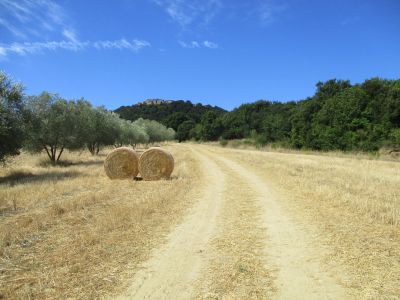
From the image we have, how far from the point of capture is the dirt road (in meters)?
5.30

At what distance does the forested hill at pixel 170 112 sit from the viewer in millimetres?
146625

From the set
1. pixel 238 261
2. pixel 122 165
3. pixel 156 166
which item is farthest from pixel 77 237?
pixel 122 165

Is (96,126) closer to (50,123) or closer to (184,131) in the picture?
(50,123)

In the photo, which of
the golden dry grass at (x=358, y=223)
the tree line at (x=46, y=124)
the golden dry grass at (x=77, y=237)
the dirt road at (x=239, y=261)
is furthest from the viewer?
the tree line at (x=46, y=124)

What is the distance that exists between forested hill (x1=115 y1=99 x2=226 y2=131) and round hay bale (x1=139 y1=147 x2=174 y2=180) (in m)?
117

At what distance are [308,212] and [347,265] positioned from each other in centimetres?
401

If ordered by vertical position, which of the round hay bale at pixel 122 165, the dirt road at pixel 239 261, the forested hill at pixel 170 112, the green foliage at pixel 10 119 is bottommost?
the dirt road at pixel 239 261

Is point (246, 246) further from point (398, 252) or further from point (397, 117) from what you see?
point (397, 117)

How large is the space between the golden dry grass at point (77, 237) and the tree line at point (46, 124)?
24.7 ft

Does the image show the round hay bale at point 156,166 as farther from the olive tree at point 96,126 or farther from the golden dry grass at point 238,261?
the olive tree at point 96,126

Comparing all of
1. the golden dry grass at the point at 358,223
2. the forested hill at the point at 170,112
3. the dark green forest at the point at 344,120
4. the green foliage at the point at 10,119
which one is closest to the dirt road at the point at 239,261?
the golden dry grass at the point at 358,223

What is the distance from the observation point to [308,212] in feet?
33.5

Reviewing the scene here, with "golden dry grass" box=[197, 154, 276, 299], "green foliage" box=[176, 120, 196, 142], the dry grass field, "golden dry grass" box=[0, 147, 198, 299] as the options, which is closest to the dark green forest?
the dry grass field

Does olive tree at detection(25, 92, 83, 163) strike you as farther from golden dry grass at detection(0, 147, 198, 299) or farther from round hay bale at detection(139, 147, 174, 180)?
golden dry grass at detection(0, 147, 198, 299)
